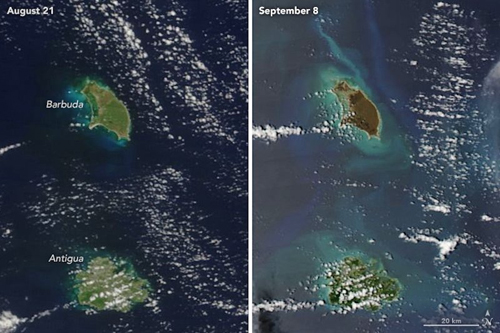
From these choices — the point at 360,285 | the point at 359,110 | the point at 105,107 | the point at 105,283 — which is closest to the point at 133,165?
the point at 105,107

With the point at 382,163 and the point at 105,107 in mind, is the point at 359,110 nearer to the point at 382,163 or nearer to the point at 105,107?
the point at 382,163

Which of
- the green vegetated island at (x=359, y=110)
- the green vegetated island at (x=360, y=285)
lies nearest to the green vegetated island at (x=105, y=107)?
the green vegetated island at (x=359, y=110)

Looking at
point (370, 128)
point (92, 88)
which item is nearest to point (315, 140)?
point (370, 128)

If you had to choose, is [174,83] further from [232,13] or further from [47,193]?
[47,193]

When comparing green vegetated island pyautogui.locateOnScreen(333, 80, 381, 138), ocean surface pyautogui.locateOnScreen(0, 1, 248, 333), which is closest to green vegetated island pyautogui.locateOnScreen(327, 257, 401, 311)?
ocean surface pyautogui.locateOnScreen(0, 1, 248, 333)

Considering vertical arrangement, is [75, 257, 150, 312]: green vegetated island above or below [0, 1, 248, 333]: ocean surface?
below

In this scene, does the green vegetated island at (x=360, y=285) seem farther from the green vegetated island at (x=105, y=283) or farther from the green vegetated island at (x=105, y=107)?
the green vegetated island at (x=105, y=107)

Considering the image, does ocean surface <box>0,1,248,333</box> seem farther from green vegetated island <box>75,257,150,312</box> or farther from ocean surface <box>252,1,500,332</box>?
ocean surface <box>252,1,500,332</box>
